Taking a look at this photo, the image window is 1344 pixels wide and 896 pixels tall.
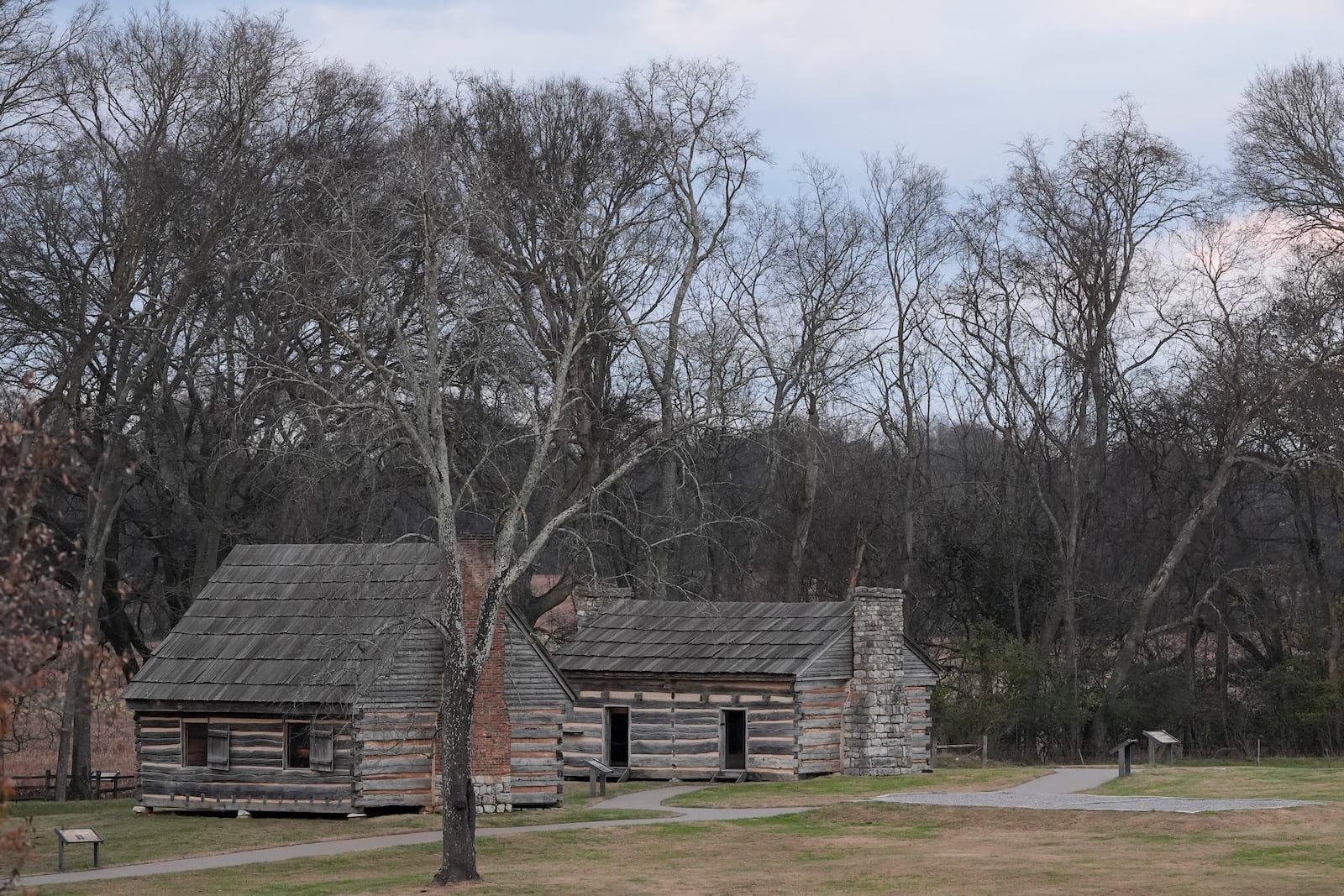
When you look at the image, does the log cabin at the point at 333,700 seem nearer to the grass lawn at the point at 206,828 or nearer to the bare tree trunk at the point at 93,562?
the grass lawn at the point at 206,828

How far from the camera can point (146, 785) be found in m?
30.5

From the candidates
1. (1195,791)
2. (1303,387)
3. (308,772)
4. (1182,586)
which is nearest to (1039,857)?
(1195,791)

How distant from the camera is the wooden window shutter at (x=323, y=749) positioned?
95.6 ft

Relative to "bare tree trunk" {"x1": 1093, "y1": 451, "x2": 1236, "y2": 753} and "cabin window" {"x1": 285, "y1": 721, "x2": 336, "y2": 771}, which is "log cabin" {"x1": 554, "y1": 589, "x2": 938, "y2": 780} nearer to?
"cabin window" {"x1": 285, "y1": 721, "x2": 336, "y2": 771}

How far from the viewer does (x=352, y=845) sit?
1011 inches

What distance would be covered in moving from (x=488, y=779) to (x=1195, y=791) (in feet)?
43.9

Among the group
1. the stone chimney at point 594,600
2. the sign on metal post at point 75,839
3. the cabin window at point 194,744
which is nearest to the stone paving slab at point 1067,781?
the stone chimney at point 594,600

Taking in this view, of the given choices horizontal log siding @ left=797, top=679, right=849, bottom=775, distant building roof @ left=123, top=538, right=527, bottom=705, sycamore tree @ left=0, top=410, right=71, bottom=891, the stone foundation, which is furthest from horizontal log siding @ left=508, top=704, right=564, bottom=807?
sycamore tree @ left=0, top=410, right=71, bottom=891

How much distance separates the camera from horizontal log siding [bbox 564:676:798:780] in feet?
122

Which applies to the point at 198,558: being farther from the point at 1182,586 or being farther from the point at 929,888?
the point at 1182,586

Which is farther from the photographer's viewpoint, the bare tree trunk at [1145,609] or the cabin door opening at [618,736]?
the bare tree trunk at [1145,609]

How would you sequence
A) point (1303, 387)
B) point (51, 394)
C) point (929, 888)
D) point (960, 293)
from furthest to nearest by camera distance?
point (960, 293), point (1303, 387), point (51, 394), point (929, 888)

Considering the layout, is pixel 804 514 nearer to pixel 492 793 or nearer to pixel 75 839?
pixel 492 793

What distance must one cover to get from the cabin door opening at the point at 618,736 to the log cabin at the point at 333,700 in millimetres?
7111
